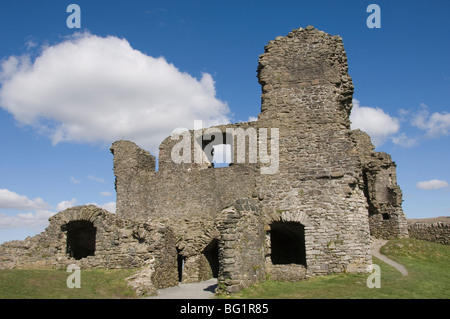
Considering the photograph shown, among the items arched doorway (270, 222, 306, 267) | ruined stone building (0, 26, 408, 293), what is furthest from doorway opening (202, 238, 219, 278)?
arched doorway (270, 222, 306, 267)

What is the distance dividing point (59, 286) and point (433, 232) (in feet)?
81.9

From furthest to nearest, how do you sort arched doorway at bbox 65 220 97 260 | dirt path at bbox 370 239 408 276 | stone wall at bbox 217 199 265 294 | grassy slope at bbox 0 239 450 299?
arched doorway at bbox 65 220 97 260 < dirt path at bbox 370 239 408 276 < stone wall at bbox 217 199 265 294 < grassy slope at bbox 0 239 450 299

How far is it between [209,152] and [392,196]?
12588 millimetres

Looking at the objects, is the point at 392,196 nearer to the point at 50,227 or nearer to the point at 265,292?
the point at 265,292

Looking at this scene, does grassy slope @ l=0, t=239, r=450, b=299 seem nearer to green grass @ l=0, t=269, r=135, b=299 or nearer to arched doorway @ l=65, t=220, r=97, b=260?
green grass @ l=0, t=269, r=135, b=299

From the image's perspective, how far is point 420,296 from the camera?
9.78m

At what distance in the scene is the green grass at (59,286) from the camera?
376 inches

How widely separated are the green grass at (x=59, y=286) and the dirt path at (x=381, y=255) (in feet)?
33.3

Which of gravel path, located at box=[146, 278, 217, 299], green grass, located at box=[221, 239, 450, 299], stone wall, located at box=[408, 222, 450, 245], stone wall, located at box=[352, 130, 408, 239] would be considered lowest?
gravel path, located at box=[146, 278, 217, 299]

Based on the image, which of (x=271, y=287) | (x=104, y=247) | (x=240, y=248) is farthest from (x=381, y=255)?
(x=104, y=247)

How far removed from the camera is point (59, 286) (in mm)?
10688

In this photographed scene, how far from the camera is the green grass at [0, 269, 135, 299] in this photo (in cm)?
955

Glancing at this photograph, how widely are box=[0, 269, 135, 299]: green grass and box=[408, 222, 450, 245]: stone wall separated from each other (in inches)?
864

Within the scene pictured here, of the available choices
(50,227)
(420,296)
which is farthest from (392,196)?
(50,227)
